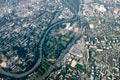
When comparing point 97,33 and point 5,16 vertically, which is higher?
point 5,16

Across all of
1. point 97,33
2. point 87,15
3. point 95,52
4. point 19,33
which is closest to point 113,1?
point 87,15

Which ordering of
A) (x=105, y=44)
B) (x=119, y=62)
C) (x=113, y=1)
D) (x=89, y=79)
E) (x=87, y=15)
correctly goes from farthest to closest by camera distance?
(x=113, y=1), (x=87, y=15), (x=105, y=44), (x=119, y=62), (x=89, y=79)

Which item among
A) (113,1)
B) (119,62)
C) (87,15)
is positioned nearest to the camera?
(119,62)

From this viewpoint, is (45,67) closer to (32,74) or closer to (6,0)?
(32,74)

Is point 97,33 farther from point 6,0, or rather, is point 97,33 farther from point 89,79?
point 6,0

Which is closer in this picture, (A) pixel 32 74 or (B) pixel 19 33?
(A) pixel 32 74

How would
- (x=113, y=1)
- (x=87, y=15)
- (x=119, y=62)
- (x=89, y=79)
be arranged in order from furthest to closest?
(x=113, y=1), (x=87, y=15), (x=119, y=62), (x=89, y=79)

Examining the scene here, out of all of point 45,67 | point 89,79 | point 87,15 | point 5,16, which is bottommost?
point 89,79

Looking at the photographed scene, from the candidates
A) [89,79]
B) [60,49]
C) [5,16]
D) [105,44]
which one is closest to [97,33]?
[105,44]

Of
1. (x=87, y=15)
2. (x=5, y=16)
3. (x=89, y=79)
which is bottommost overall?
(x=89, y=79)
